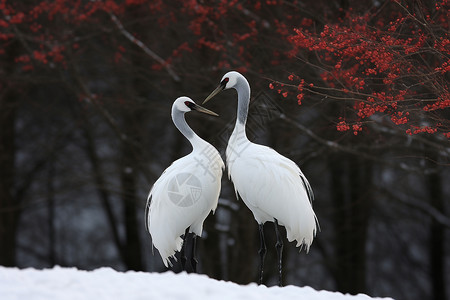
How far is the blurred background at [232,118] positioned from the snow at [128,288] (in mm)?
1756

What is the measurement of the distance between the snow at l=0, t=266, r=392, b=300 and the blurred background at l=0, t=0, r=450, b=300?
1756 mm

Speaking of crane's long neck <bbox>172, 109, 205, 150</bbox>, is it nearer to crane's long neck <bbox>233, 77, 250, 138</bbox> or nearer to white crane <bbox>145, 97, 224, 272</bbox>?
white crane <bbox>145, 97, 224, 272</bbox>

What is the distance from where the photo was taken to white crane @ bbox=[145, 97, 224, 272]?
8070 millimetres

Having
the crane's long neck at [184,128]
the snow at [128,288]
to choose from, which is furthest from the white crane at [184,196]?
the snow at [128,288]

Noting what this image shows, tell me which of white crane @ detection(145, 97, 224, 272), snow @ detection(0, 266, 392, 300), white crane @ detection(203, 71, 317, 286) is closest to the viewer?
snow @ detection(0, 266, 392, 300)

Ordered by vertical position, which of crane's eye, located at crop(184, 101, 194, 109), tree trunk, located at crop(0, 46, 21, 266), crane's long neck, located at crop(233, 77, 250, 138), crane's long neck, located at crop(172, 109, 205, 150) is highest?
crane's long neck, located at crop(233, 77, 250, 138)

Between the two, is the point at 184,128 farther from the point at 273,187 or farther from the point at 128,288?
the point at 128,288

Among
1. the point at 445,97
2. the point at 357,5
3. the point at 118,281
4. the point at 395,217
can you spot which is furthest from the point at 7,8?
the point at 395,217

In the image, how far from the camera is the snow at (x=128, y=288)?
6.07 meters

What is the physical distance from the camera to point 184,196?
809cm

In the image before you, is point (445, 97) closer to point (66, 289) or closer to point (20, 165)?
point (66, 289)

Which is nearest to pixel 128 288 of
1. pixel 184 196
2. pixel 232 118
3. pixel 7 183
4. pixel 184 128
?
pixel 184 196

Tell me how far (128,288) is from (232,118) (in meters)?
5.31

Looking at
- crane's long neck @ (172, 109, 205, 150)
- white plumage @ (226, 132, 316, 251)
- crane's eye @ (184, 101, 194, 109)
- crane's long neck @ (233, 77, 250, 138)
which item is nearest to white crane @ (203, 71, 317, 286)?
white plumage @ (226, 132, 316, 251)
